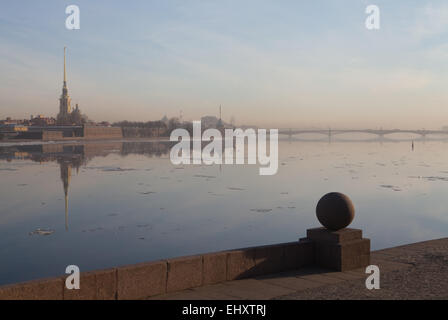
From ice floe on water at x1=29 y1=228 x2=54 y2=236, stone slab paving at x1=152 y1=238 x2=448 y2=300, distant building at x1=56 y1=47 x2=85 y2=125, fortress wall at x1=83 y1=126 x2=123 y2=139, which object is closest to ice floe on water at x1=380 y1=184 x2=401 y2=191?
stone slab paving at x1=152 y1=238 x2=448 y2=300

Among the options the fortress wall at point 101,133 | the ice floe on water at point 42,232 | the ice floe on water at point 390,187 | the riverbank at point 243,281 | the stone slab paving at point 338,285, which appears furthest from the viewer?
the fortress wall at point 101,133

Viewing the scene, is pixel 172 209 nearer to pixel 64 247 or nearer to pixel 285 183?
pixel 64 247

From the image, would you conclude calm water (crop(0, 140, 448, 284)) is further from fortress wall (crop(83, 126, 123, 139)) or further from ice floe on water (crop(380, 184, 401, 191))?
fortress wall (crop(83, 126, 123, 139))

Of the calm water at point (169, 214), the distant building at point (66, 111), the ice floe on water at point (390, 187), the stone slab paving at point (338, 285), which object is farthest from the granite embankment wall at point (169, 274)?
the distant building at point (66, 111)

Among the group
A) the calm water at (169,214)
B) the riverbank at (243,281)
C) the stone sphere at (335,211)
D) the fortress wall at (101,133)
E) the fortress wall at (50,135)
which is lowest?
the calm water at (169,214)

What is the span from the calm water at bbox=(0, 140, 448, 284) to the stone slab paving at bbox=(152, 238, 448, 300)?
3431mm

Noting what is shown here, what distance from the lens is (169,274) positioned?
6.61 m

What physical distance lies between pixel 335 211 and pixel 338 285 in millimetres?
1424

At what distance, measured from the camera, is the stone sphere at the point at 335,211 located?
26.2 feet

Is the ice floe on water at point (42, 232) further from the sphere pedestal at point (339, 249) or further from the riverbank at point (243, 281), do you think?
the sphere pedestal at point (339, 249)

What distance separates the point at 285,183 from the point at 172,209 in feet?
35.0

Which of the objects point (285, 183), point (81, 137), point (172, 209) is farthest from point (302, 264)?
point (81, 137)

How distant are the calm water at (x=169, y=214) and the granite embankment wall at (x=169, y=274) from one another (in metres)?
3.20
